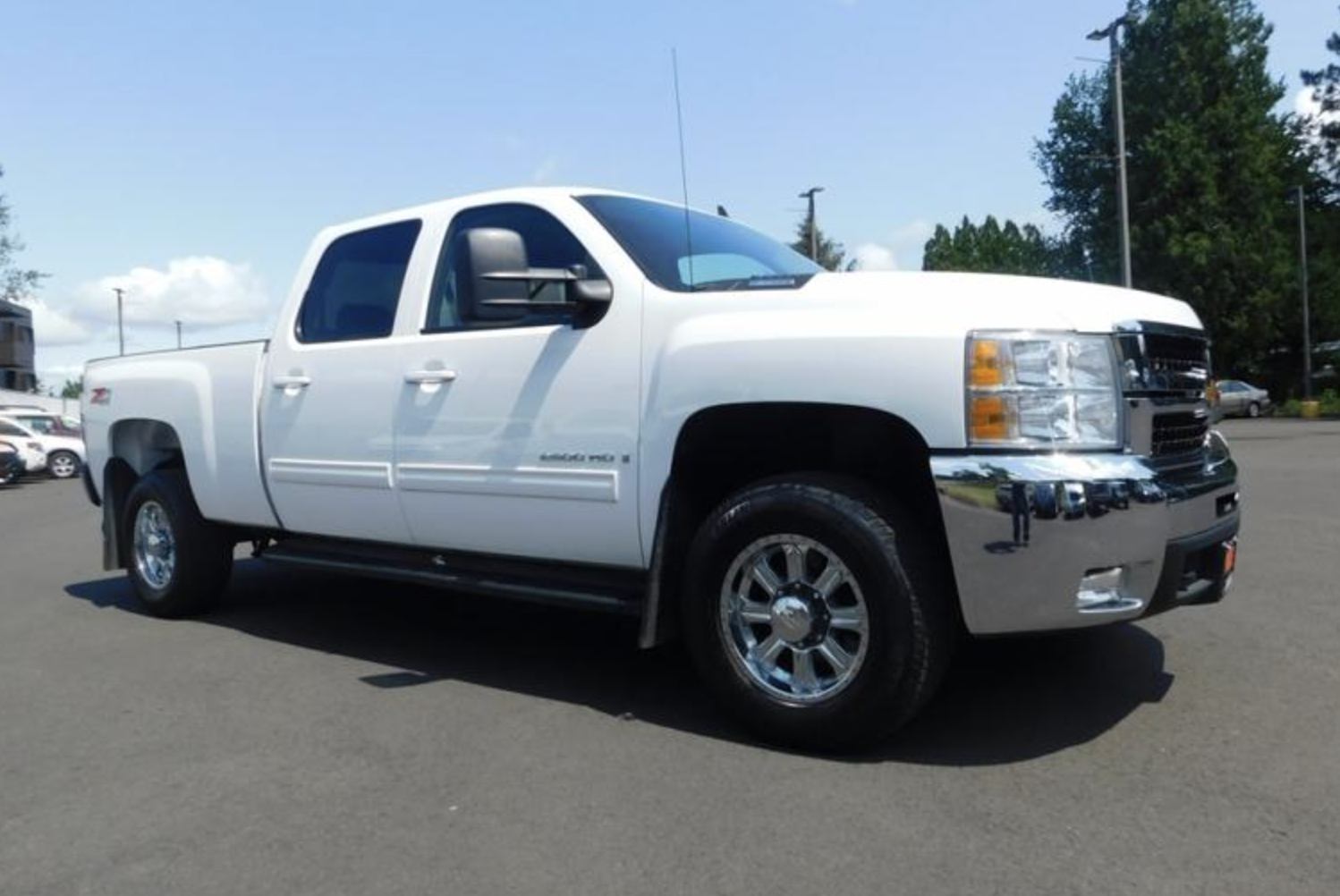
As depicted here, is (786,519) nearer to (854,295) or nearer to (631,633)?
(854,295)

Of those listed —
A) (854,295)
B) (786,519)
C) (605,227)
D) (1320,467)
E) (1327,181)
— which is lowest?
(1320,467)

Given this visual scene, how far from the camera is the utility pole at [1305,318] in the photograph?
133 feet

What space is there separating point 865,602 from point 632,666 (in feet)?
5.56

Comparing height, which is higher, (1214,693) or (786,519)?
(786,519)

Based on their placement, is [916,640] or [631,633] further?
[631,633]

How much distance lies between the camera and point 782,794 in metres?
3.39

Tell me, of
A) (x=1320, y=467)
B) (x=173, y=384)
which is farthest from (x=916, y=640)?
(x=1320, y=467)

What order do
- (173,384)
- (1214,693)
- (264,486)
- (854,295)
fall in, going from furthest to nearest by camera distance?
(173,384) → (264,486) → (1214,693) → (854,295)

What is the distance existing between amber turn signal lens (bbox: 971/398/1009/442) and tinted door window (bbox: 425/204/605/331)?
64.1 inches

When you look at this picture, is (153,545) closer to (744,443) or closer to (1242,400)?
(744,443)

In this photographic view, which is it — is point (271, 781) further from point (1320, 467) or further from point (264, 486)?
point (1320, 467)

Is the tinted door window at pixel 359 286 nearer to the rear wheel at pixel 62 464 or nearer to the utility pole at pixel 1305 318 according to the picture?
the rear wheel at pixel 62 464

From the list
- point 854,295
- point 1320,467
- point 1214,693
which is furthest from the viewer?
point 1320,467

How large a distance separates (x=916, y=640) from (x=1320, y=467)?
1304 centimetres
